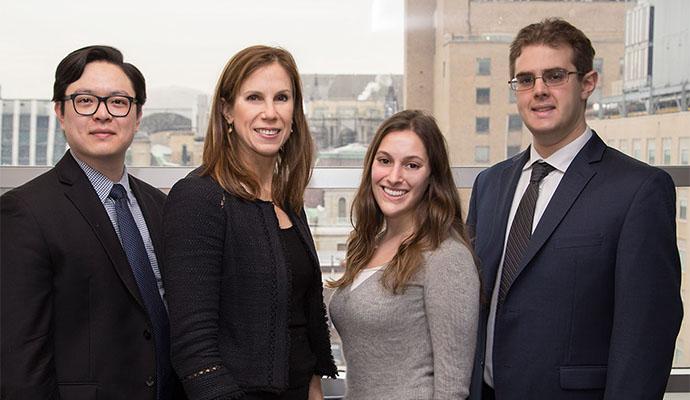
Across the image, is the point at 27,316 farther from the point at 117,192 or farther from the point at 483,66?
the point at 483,66

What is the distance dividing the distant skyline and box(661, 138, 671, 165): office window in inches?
47.2

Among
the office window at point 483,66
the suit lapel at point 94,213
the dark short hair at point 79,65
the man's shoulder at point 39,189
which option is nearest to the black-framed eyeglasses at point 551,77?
the office window at point 483,66

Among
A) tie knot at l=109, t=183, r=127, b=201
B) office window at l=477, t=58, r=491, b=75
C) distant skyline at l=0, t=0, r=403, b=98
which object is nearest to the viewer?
tie knot at l=109, t=183, r=127, b=201

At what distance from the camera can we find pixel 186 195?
1.92 metres

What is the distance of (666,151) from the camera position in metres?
3.52

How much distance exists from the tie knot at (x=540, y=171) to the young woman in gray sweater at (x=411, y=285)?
13.1 inches

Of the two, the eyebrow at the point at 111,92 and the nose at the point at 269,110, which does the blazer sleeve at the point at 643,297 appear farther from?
the eyebrow at the point at 111,92

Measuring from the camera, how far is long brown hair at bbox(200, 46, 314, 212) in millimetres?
2008

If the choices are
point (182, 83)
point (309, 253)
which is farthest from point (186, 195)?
point (182, 83)

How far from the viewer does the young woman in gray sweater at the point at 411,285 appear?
201cm

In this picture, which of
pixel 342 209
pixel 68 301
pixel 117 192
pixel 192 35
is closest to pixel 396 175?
pixel 117 192

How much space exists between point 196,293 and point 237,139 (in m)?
0.44

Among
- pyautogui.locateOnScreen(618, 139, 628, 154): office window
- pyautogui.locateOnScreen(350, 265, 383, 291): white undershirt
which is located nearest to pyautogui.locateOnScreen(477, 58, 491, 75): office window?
pyautogui.locateOnScreen(618, 139, 628, 154): office window

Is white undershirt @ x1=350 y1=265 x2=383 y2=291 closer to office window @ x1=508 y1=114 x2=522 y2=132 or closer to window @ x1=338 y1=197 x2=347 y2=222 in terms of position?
window @ x1=338 y1=197 x2=347 y2=222
